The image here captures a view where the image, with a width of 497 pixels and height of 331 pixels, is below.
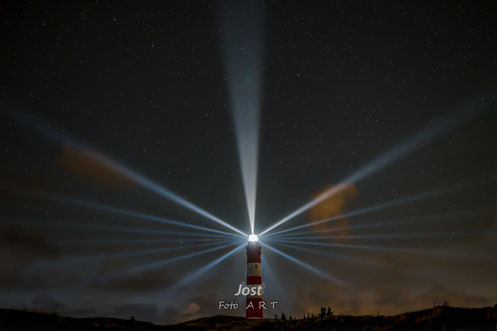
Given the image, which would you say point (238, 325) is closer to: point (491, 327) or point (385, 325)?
point (385, 325)

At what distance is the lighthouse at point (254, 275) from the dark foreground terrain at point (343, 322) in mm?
10996

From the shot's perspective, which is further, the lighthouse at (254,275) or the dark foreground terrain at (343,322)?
the lighthouse at (254,275)

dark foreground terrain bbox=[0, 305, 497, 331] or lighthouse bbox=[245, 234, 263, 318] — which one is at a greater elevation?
lighthouse bbox=[245, 234, 263, 318]

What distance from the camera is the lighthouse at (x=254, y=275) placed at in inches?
1391

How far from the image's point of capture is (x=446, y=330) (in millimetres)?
15250

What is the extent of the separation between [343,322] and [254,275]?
1668 centimetres

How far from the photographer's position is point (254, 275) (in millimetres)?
36469

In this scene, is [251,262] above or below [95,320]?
above

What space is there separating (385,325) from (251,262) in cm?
1952

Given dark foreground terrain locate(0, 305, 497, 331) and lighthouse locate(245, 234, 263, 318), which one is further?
lighthouse locate(245, 234, 263, 318)

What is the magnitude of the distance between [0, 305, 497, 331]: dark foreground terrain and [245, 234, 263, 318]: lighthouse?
11.0 metres

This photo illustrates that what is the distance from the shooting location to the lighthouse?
35344mm

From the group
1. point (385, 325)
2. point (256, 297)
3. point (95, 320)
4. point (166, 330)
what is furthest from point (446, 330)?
point (256, 297)

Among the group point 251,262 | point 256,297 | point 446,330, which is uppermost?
point 251,262
